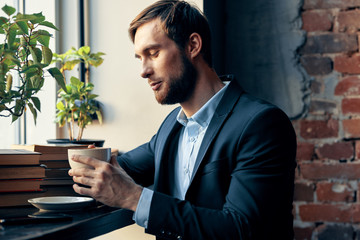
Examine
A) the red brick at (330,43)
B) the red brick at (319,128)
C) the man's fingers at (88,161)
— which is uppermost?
the red brick at (330,43)

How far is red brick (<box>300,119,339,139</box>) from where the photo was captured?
177 cm

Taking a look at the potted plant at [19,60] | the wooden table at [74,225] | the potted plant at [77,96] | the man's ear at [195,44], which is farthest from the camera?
the potted plant at [77,96]

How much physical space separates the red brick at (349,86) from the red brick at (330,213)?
0.45m

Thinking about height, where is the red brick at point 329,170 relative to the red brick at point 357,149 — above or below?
below

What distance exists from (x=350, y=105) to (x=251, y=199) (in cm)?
92

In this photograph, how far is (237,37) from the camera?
1929 mm

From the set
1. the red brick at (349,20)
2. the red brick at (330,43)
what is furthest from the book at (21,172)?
the red brick at (349,20)

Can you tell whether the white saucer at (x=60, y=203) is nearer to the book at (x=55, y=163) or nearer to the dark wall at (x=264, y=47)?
the book at (x=55, y=163)

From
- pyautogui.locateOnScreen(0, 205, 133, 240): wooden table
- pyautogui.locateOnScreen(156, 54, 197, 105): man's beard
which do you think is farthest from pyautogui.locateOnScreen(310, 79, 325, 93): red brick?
pyautogui.locateOnScreen(0, 205, 133, 240): wooden table

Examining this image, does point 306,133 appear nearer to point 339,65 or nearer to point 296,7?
point 339,65

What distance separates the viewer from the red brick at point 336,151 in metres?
1.76

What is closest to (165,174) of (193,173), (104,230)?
(193,173)

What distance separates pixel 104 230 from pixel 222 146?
1.20 feet

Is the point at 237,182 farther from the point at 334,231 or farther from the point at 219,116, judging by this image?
the point at 334,231
